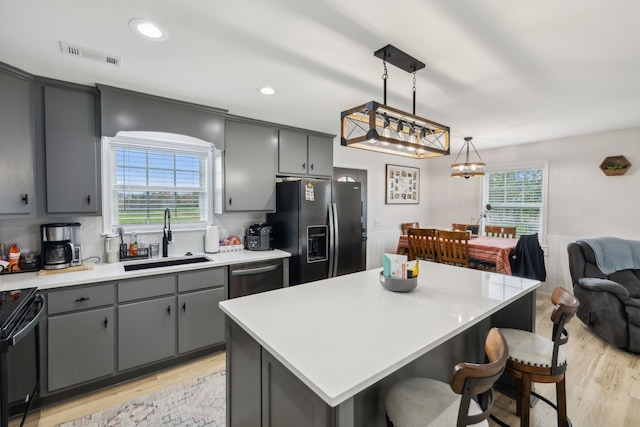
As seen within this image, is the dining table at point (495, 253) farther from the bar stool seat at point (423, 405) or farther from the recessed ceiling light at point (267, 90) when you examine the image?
the recessed ceiling light at point (267, 90)

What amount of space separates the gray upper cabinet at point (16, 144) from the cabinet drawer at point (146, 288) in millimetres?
888

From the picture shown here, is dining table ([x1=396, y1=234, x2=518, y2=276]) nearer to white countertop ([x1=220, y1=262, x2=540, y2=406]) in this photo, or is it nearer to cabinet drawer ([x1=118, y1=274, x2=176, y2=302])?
white countertop ([x1=220, y1=262, x2=540, y2=406])

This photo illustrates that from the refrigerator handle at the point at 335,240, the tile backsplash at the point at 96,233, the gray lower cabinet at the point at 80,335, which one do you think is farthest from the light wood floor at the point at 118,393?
the refrigerator handle at the point at 335,240

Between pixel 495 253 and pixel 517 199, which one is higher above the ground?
pixel 517 199

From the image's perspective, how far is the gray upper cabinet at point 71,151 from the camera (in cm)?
231

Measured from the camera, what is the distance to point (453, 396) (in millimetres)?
1251

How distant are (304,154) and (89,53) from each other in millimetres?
2301

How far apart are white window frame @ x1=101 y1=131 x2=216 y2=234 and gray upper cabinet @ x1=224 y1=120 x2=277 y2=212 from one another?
22cm

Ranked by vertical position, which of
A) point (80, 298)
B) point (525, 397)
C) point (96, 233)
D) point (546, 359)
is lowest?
point (525, 397)

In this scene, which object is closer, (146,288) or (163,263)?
(146,288)

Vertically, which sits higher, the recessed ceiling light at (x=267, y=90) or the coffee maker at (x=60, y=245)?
the recessed ceiling light at (x=267, y=90)

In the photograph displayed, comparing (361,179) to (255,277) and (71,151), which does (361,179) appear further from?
(71,151)

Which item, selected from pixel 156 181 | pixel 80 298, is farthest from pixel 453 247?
pixel 80 298

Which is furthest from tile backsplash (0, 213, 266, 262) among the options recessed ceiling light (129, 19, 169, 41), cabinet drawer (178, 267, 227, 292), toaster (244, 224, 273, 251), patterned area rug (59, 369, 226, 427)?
recessed ceiling light (129, 19, 169, 41)
